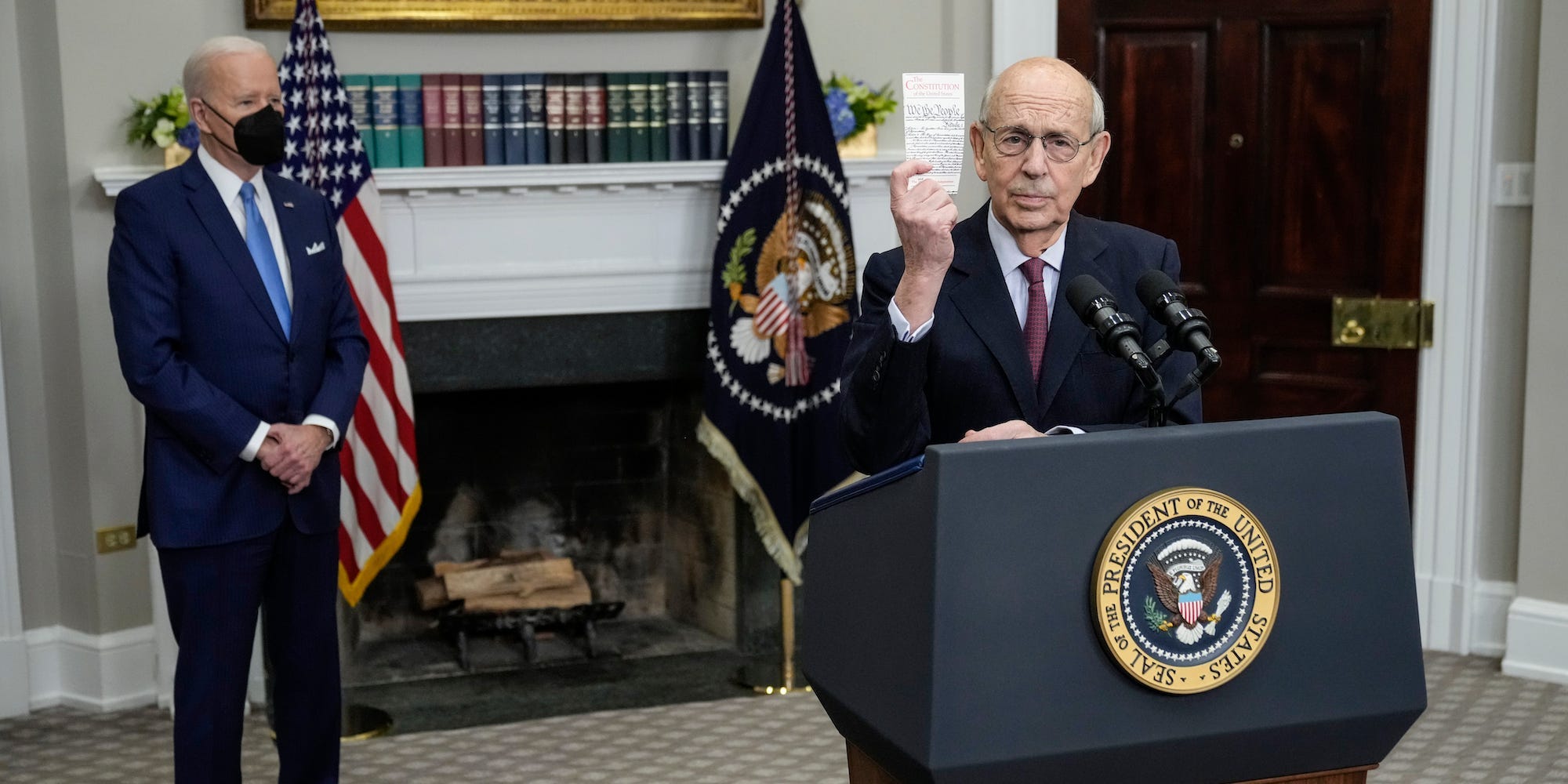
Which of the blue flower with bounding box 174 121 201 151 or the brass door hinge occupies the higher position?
the blue flower with bounding box 174 121 201 151

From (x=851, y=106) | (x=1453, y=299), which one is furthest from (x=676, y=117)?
(x=1453, y=299)

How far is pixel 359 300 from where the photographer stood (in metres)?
3.92

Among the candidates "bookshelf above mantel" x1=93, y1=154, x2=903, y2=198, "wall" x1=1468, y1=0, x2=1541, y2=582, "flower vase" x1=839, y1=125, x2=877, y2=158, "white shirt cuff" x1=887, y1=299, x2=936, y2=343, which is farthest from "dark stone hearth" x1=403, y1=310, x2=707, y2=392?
"white shirt cuff" x1=887, y1=299, x2=936, y2=343

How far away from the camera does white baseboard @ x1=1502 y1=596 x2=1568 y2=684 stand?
167 inches

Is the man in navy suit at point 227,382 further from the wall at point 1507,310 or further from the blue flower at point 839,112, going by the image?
the wall at point 1507,310

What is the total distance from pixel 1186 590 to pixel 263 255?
2.04 m

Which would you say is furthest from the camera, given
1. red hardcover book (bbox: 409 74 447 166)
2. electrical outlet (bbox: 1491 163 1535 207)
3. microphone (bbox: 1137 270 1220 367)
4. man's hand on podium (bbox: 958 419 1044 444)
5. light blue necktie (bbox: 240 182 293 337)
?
electrical outlet (bbox: 1491 163 1535 207)

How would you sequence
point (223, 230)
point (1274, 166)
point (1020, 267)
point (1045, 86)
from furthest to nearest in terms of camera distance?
point (1274, 166) < point (223, 230) < point (1020, 267) < point (1045, 86)

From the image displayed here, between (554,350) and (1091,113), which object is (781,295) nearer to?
(554,350)

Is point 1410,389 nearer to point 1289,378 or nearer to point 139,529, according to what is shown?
point 1289,378

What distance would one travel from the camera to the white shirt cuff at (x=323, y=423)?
9.89ft

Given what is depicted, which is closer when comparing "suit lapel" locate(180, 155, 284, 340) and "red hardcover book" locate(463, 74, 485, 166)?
"suit lapel" locate(180, 155, 284, 340)

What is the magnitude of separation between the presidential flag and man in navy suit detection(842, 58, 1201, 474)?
2.17 metres

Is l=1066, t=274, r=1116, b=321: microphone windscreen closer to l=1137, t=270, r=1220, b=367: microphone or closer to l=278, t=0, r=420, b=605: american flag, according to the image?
l=1137, t=270, r=1220, b=367: microphone
